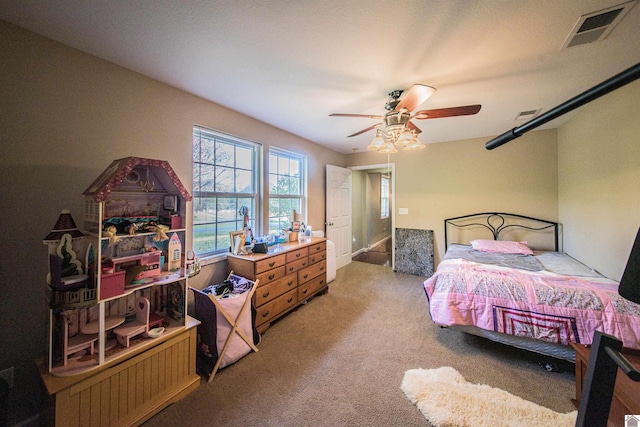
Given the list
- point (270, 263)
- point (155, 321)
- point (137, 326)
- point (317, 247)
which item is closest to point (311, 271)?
point (317, 247)

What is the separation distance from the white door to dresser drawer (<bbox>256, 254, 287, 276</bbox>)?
1822 mm

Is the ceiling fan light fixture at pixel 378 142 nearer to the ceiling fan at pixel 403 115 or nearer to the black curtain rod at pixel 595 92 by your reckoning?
the ceiling fan at pixel 403 115

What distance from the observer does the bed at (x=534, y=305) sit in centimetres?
167

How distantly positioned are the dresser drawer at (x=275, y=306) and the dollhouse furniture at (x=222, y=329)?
0.22 metres

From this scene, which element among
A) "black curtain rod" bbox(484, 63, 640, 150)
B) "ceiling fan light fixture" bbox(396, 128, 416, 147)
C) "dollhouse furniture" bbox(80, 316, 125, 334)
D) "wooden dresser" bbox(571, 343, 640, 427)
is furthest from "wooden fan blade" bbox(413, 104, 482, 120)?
"dollhouse furniture" bbox(80, 316, 125, 334)

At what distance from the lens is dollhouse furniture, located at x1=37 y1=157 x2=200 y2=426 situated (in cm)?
126

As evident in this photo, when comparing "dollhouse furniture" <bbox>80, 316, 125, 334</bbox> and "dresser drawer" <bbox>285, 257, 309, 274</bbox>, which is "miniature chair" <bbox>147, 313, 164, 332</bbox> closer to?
"dollhouse furniture" <bbox>80, 316, 125, 334</bbox>

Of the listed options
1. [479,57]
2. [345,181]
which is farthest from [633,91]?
[345,181]

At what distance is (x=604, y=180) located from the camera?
2.33 metres

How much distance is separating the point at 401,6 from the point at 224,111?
2.05m

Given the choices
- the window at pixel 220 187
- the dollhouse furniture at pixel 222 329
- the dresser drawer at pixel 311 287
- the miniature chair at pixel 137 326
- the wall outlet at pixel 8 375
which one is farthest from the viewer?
the dresser drawer at pixel 311 287

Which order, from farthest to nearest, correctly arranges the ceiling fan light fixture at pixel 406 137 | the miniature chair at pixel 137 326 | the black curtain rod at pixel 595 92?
the ceiling fan light fixture at pixel 406 137, the miniature chair at pixel 137 326, the black curtain rod at pixel 595 92

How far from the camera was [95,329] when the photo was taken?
143 cm

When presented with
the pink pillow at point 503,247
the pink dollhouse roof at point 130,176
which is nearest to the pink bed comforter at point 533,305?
the pink pillow at point 503,247
